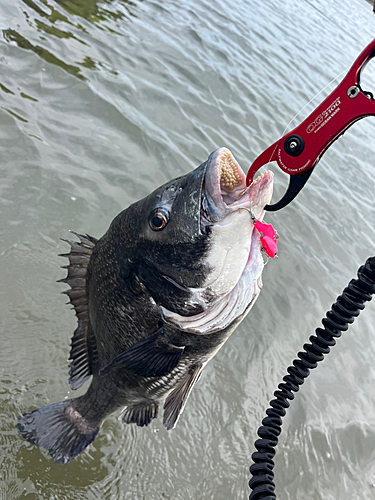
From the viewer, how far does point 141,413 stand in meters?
2.77

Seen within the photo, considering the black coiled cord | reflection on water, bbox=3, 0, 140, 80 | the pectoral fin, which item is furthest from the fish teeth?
Result: reflection on water, bbox=3, 0, 140, 80

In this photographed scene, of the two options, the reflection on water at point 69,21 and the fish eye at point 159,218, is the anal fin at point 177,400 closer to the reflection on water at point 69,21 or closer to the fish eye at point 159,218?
the fish eye at point 159,218

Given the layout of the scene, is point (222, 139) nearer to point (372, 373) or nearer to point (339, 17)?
point (372, 373)

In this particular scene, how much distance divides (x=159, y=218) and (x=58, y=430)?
1769mm

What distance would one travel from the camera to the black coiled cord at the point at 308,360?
173 centimetres

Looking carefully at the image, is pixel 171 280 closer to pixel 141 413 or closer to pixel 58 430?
pixel 141 413

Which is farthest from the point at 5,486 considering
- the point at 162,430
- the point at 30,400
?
the point at 162,430

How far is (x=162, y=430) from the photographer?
3.54m

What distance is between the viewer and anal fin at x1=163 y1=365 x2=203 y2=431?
237 centimetres

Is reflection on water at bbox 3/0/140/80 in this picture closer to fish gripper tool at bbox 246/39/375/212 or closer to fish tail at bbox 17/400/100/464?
fish tail at bbox 17/400/100/464

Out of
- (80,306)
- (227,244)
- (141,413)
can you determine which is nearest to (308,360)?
(227,244)

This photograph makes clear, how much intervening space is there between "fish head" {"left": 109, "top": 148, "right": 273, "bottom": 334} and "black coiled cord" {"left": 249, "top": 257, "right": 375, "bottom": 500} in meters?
0.34

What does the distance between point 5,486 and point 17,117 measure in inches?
154

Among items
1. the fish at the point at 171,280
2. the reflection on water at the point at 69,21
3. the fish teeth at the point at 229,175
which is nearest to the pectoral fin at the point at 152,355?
the fish at the point at 171,280
